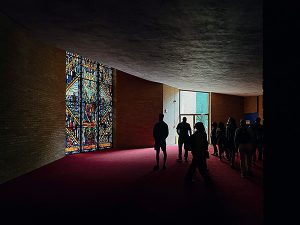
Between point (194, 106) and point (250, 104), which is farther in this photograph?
point (250, 104)

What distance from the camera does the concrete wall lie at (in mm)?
16906

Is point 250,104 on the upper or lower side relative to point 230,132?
upper

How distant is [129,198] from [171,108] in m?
12.6

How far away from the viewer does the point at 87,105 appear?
13.7 m

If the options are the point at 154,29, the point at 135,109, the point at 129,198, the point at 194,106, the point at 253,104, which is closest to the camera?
the point at 129,198

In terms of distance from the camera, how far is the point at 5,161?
679 centimetres

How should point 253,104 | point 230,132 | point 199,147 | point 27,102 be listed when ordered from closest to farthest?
point 199,147, point 27,102, point 230,132, point 253,104

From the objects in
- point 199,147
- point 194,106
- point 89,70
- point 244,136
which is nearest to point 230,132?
point 244,136

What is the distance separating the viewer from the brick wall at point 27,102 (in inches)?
267

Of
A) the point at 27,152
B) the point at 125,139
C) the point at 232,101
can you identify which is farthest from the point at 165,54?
the point at 232,101

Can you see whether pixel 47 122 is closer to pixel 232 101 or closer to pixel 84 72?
pixel 84 72

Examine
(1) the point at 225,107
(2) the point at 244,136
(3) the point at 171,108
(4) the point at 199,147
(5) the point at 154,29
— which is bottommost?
(4) the point at 199,147

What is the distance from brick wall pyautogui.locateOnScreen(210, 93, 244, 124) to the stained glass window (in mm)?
8617

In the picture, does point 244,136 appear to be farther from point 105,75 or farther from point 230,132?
point 105,75
